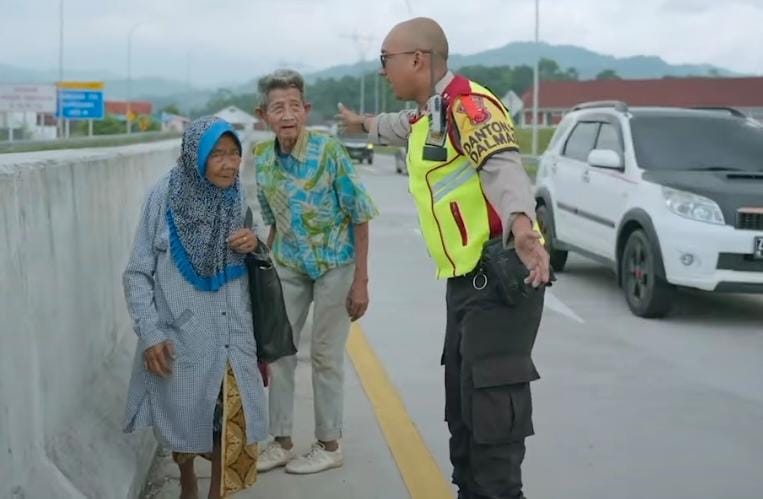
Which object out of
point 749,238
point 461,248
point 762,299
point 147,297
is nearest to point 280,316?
point 147,297

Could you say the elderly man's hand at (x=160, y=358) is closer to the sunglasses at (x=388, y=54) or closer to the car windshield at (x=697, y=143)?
the sunglasses at (x=388, y=54)

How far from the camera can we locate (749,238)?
8.81m

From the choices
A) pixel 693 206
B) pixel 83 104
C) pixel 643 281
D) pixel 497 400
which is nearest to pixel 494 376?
pixel 497 400

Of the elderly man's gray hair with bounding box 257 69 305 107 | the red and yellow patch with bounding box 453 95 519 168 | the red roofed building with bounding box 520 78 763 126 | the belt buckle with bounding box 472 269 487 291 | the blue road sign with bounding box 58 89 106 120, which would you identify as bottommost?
the belt buckle with bounding box 472 269 487 291

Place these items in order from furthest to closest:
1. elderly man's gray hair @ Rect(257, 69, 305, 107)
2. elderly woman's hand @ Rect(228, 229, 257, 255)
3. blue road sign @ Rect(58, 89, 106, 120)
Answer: blue road sign @ Rect(58, 89, 106, 120) < elderly man's gray hair @ Rect(257, 69, 305, 107) < elderly woman's hand @ Rect(228, 229, 257, 255)

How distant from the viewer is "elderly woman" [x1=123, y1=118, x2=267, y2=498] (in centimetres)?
413

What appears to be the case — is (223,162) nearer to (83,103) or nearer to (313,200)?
(313,200)

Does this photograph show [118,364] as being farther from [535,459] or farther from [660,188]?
[660,188]

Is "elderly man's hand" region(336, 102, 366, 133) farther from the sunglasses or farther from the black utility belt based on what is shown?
the black utility belt

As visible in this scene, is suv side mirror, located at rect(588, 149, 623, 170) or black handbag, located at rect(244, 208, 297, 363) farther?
suv side mirror, located at rect(588, 149, 623, 170)

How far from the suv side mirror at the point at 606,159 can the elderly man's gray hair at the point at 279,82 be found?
5555mm

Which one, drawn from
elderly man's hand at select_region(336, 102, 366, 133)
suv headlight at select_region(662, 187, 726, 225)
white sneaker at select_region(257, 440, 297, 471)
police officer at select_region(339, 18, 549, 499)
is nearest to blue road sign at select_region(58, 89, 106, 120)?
suv headlight at select_region(662, 187, 726, 225)

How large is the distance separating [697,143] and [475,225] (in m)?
6.95

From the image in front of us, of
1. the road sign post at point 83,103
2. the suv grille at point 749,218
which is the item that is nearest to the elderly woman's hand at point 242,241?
the suv grille at point 749,218
